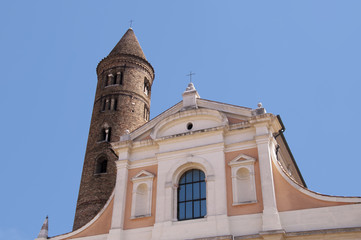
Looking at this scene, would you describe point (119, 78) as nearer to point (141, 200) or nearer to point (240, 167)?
point (141, 200)

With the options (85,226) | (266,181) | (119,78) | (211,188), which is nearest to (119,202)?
(85,226)

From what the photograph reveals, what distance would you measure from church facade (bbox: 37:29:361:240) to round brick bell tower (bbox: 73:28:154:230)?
16.1 feet

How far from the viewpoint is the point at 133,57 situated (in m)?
27.6

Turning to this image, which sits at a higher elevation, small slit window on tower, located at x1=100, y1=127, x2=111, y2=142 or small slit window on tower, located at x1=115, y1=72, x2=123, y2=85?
small slit window on tower, located at x1=115, y1=72, x2=123, y2=85

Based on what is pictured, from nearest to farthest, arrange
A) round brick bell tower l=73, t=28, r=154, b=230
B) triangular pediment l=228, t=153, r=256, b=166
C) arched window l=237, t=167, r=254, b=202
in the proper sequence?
arched window l=237, t=167, r=254, b=202 < triangular pediment l=228, t=153, r=256, b=166 < round brick bell tower l=73, t=28, r=154, b=230

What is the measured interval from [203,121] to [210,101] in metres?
0.94

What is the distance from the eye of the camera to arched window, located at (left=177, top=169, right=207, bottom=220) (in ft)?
50.1

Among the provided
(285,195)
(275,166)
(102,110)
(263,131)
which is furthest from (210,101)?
(102,110)

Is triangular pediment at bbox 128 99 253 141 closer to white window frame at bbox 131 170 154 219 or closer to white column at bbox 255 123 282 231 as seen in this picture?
white column at bbox 255 123 282 231

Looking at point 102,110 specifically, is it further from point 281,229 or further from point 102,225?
point 281,229

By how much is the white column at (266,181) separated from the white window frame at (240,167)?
0.36 m

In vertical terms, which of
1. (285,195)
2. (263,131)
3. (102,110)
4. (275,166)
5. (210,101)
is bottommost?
(285,195)

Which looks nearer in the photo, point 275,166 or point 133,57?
point 275,166

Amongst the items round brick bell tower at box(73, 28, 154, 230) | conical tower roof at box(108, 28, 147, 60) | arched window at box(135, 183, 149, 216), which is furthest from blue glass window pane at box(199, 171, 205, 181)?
conical tower roof at box(108, 28, 147, 60)
